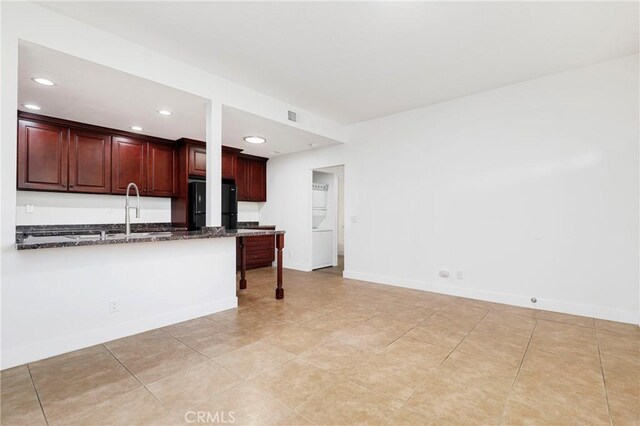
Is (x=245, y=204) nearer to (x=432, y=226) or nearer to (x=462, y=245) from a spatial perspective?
(x=432, y=226)

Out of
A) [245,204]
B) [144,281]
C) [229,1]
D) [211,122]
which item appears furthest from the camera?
[245,204]

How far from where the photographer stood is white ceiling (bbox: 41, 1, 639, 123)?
2377 mm

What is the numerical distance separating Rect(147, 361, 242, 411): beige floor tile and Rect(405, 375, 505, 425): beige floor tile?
1200mm

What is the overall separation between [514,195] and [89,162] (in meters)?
→ 5.94

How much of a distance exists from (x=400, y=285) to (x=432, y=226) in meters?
1.07

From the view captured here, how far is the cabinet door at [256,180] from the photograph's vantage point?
6.63m

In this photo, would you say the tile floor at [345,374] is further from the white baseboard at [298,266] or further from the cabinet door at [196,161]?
the cabinet door at [196,161]

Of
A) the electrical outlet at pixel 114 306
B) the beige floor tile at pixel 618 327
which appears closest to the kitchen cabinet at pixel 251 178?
the electrical outlet at pixel 114 306

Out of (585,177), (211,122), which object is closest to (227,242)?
(211,122)

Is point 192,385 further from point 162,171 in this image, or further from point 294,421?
point 162,171

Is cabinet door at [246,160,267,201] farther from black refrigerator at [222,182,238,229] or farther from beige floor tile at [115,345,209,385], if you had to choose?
beige floor tile at [115,345,209,385]

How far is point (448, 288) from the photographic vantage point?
4277 mm

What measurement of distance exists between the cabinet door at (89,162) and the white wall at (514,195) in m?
3.95

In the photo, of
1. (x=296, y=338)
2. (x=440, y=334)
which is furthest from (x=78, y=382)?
(x=440, y=334)
